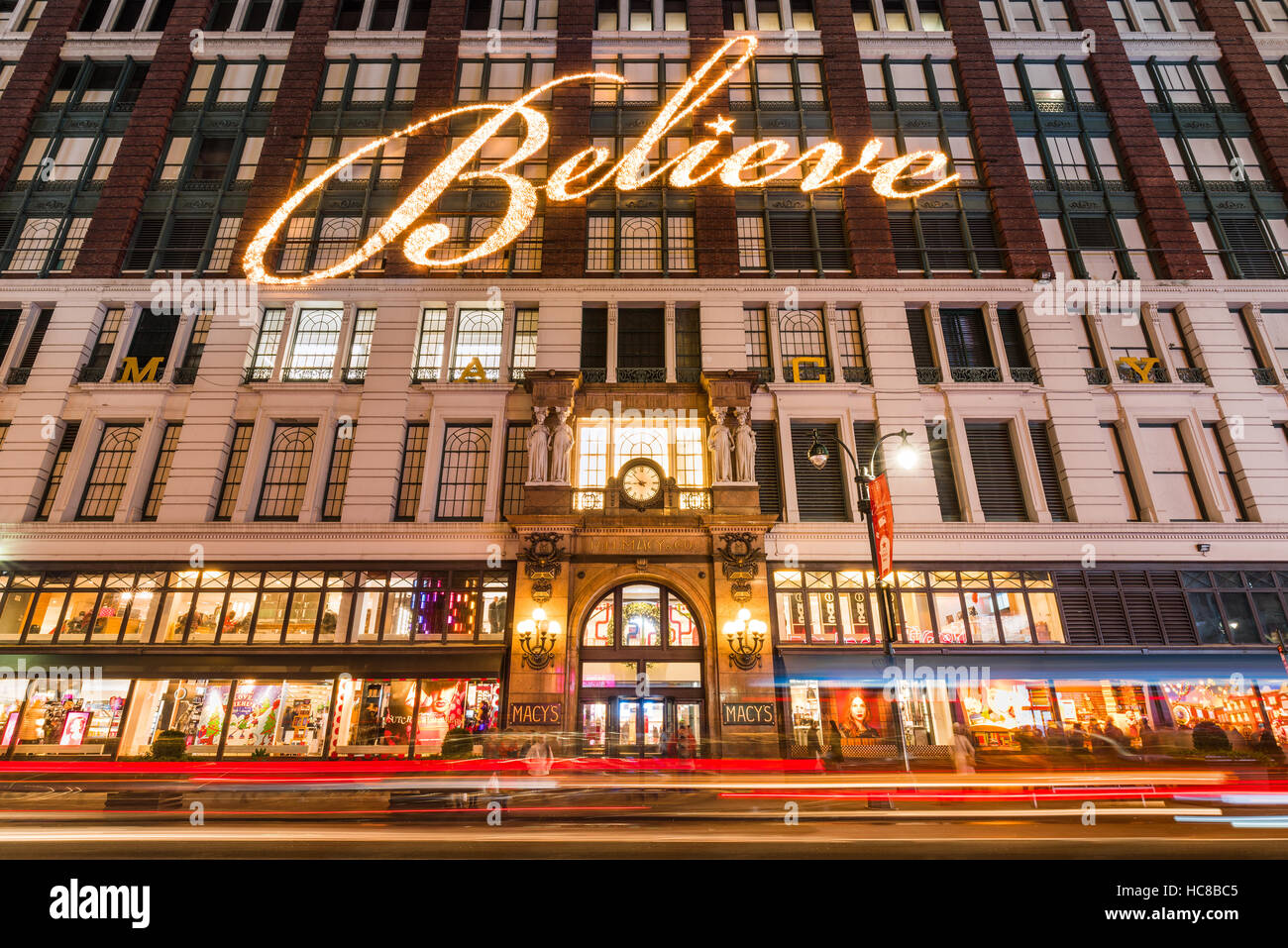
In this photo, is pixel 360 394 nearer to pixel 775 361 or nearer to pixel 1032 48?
pixel 775 361

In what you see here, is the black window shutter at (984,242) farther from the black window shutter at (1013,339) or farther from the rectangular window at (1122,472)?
the rectangular window at (1122,472)

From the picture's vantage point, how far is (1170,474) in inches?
907

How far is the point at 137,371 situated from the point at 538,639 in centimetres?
2073

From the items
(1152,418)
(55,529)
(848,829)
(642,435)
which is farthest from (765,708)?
(55,529)

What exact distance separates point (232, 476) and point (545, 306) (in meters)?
14.4

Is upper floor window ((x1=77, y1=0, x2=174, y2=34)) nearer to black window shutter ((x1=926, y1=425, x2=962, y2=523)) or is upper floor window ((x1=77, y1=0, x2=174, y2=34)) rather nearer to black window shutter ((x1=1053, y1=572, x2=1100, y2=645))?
black window shutter ((x1=926, y1=425, x2=962, y2=523))

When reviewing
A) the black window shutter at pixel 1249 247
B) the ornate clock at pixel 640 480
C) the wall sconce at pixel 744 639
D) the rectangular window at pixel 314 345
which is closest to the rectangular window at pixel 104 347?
the rectangular window at pixel 314 345

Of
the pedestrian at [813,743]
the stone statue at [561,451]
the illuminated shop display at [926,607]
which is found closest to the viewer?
the pedestrian at [813,743]

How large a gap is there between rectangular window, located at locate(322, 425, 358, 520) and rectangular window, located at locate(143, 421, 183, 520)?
6005 millimetres

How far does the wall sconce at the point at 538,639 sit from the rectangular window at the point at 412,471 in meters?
6.54

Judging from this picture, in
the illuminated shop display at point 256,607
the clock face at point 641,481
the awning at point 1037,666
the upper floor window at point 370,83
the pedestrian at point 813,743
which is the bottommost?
the pedestrian at point 813,743

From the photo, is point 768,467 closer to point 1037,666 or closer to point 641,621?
point 641,621

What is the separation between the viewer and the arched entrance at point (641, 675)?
1983cm

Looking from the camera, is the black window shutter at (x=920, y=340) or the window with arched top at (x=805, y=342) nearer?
the window with arched top at (x=805, y=342)
